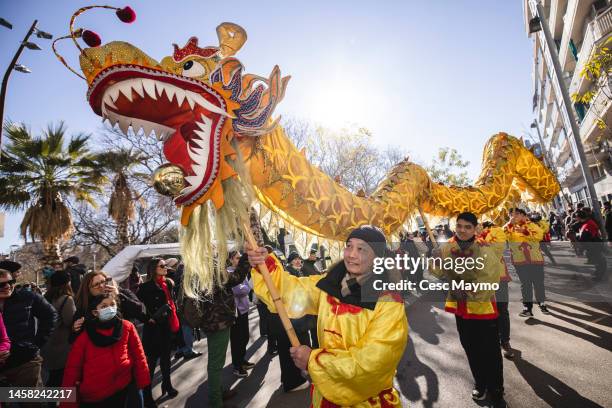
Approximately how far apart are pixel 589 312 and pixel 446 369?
3.37 m

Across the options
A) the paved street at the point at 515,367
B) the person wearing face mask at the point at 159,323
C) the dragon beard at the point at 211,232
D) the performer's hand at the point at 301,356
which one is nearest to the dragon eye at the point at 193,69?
the dragon beard at the point at 211,232

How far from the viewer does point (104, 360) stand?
95.3 inches

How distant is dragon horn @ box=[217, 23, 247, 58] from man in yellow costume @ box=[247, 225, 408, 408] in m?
1.16

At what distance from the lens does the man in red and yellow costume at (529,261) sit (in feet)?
17.2

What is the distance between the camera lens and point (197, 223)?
1.56 m

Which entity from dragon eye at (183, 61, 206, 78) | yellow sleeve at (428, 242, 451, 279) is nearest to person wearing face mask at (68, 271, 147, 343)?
dragon eye at (183, 61, 206, 78)

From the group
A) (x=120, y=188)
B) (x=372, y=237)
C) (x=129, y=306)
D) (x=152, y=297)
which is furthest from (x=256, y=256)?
(x=120, y=188)

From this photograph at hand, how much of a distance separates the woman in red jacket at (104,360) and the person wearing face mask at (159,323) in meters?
0.91

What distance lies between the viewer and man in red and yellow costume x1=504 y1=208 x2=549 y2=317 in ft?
17.2

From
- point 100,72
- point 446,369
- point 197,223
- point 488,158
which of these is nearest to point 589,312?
point 446,369

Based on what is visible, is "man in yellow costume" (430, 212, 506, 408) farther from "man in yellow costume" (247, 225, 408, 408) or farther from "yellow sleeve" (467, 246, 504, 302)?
"man in yellow costume" (247, 225, 408, 408)

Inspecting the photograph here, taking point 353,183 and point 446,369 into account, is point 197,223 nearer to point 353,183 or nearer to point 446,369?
point 446,369

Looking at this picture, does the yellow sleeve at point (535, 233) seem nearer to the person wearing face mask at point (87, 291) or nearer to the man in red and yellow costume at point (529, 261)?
the man in red and yellow costume at point (529, 261)

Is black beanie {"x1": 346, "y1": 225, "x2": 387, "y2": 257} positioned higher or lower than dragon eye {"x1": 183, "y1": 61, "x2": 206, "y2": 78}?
lower
